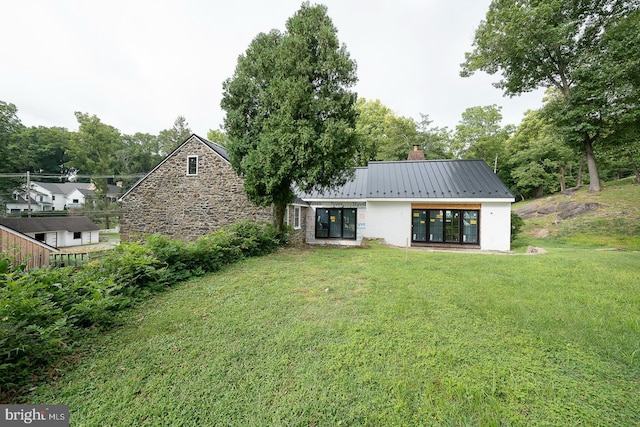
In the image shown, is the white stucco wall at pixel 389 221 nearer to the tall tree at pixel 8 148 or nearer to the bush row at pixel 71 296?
the bush row at pixel 71 296

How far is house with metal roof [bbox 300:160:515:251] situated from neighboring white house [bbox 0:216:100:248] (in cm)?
2620

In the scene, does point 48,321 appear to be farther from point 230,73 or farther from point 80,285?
point 230,73

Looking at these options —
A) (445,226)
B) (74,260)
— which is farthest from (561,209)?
(74,260)

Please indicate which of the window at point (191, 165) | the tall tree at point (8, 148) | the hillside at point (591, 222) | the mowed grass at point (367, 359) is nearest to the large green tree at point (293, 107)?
the mowed grass at point (367, 359)

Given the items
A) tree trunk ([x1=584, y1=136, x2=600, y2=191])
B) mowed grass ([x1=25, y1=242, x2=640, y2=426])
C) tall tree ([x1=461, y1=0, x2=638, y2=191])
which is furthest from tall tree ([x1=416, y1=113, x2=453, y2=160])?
mowed grass ([x1=25, y1=242, x2=640, y2=426])

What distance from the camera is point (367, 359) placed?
259cm

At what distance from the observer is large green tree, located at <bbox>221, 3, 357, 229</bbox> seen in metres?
8.02

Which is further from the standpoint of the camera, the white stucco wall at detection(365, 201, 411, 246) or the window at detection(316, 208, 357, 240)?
the window at detection(316, 208, 357, 240)

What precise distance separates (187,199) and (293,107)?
869 cm

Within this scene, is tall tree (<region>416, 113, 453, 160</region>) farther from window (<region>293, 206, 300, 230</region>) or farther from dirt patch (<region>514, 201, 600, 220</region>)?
window (<region>293, 206, 300, 230</region>)

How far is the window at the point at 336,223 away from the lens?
14.0m

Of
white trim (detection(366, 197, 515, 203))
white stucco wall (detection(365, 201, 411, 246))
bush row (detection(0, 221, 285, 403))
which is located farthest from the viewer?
white stucco wall (detection(365, 201, 411, 246))

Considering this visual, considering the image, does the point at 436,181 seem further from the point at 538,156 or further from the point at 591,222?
the point at 538,156

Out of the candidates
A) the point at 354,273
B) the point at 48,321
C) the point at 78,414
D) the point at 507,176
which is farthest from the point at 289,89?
the point at 507,176
